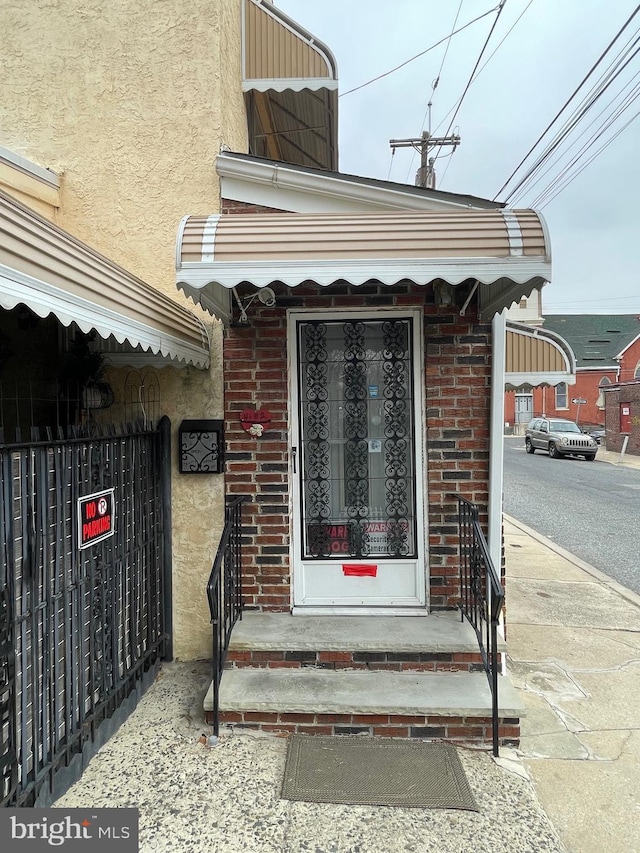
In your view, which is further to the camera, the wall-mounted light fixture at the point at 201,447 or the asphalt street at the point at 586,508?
the asphalt street at the point at 586,508

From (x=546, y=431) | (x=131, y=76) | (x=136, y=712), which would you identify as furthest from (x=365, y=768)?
(x=546, y=431)

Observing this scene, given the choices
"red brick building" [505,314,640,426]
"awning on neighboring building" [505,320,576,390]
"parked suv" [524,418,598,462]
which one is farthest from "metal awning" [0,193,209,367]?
"red brick building" [505,314,640,426]

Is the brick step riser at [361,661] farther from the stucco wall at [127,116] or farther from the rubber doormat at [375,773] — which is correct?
the stucco wall at [127,116]

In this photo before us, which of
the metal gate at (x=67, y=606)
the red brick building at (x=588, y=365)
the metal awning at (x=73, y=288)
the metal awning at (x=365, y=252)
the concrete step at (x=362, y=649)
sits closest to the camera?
the metal awning at (x=73, y=288)

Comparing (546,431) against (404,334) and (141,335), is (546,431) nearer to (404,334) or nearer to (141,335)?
(404,334)

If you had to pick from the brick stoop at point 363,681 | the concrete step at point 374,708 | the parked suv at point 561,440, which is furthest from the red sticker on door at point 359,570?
the parked suv at point 561,440

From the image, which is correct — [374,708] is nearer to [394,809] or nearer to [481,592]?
[394,809]

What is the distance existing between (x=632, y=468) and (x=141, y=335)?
64.1ft

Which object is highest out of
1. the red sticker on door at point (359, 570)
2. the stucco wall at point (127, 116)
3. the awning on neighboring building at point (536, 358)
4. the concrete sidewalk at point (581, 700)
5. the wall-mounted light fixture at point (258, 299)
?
the stucco wall at point (127, 116)

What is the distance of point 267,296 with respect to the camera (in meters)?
3.52

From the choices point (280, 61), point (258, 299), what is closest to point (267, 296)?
point (258, 299)

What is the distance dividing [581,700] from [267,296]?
3.40m

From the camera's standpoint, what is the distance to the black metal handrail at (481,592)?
2.68 metres

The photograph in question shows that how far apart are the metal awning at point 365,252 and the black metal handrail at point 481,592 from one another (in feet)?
4.81
